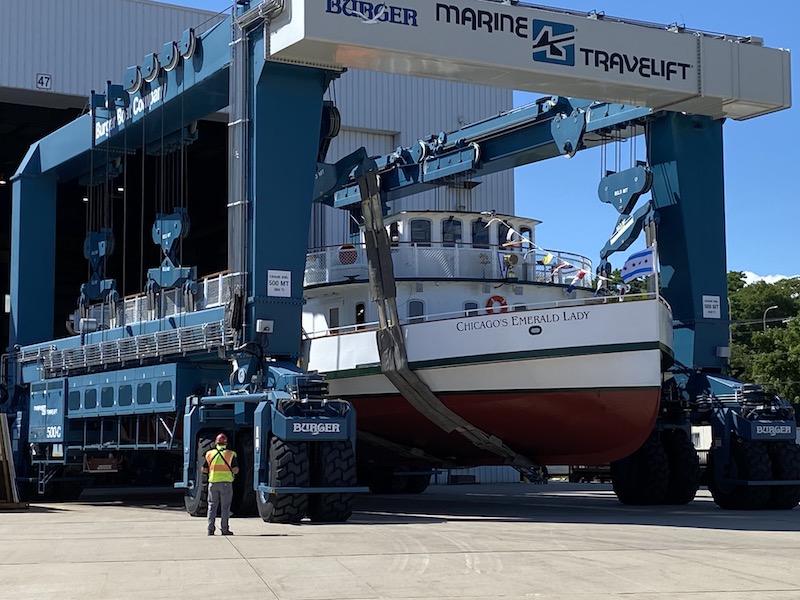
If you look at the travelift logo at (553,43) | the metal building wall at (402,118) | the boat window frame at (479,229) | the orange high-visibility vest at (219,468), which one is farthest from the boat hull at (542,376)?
the metal building wall at (402,118)

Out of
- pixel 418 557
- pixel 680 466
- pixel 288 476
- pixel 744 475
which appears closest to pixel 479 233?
pixel 680 466

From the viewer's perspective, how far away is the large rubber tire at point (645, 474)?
21.8 meters

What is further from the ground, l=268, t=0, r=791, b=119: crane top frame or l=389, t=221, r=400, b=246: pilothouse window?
l=268, t=0, r=791, b=119: crane top frame

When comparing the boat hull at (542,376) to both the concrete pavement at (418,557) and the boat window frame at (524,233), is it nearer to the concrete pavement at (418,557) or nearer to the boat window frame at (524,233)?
the concrete pavement at (418,557)

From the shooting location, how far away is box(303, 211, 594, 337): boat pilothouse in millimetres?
22594

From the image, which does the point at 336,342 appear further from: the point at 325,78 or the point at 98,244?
the point at 98,244

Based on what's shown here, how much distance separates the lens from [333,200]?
94.5ft

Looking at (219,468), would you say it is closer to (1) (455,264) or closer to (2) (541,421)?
(2) (541,421)

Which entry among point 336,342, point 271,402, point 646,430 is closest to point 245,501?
point 271,402

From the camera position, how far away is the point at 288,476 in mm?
16531

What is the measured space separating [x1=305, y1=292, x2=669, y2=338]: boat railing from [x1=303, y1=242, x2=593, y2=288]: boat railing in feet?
3.20

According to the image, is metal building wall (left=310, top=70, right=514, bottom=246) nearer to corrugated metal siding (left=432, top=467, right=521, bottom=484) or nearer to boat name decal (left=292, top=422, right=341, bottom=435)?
corrugated metal siding (left=432, top=467, right=521, bottom=484)

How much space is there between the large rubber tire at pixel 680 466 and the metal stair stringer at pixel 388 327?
410 centimetres

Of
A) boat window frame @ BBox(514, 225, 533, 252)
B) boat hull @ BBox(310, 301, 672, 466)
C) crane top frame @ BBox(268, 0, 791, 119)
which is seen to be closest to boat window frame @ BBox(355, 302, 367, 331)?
boat hull @ BBox(310, 301, 672, 466)
